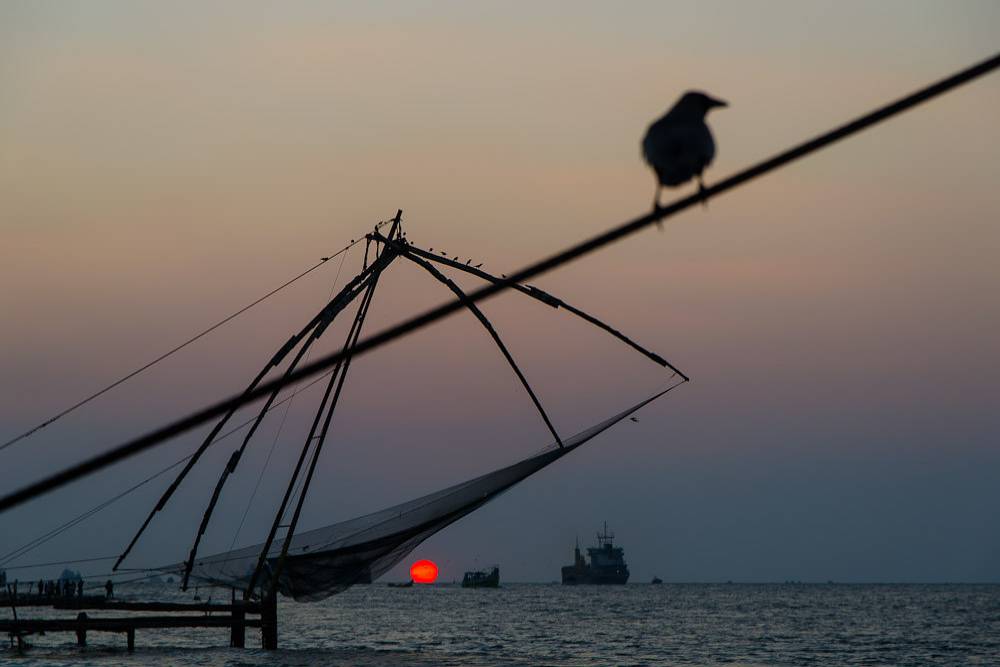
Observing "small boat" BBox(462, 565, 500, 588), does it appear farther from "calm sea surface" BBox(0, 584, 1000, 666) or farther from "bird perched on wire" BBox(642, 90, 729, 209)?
"bird perched on wire" BBox(642, 90, 729, 209)

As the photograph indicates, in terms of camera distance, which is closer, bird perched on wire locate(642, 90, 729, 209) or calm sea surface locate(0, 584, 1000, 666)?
bird perched on wire locate(642, 90, 729, 209)

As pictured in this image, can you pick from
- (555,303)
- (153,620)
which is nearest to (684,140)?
(555,303)

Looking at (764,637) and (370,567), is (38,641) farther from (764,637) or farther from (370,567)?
(764,637)

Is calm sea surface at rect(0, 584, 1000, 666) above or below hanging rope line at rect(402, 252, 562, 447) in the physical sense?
below

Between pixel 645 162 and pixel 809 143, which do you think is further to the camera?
pixel 645 162

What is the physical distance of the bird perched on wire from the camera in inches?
245

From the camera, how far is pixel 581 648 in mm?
51344

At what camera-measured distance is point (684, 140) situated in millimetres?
6223

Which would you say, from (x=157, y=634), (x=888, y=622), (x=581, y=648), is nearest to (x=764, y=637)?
(x=581, y=648)

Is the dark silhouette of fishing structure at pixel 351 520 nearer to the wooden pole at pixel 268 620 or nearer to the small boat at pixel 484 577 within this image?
the wooden pole at pixel 268 620

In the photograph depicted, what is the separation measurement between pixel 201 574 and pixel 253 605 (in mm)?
3783

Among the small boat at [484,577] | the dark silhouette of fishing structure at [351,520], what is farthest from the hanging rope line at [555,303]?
the small boat at [484,577]

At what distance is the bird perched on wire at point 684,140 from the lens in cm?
621

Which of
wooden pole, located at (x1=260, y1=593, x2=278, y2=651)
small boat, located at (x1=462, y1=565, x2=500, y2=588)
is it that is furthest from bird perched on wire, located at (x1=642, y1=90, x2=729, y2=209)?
small boat, located at (x1=462, y1=565, x2=500, y2=588)
